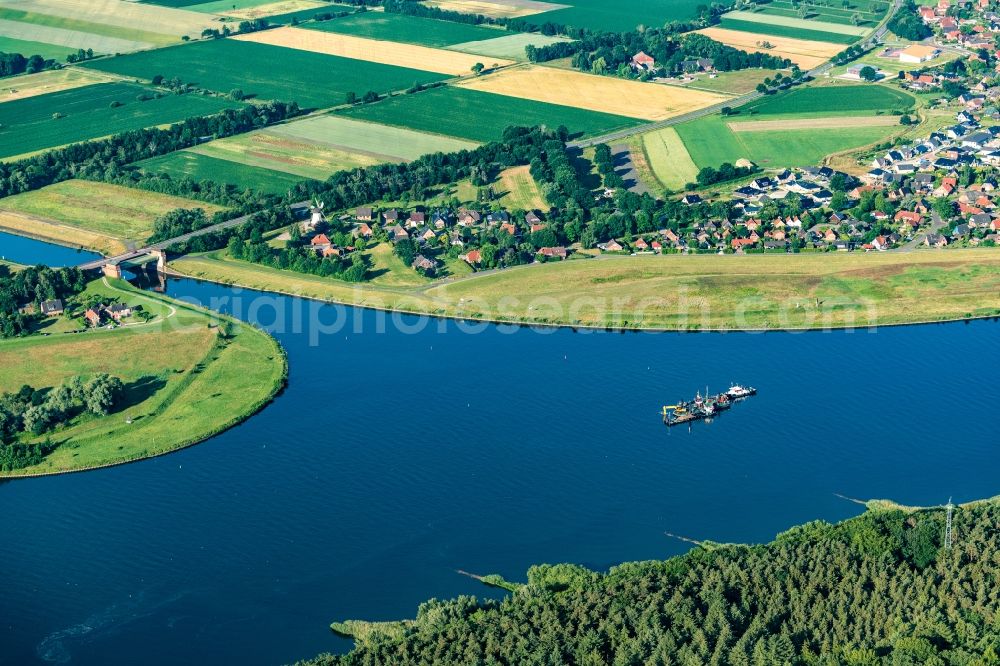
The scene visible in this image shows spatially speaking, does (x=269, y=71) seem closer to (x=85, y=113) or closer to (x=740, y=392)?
(x=85, y=113)

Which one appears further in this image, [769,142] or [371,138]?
[769,142]

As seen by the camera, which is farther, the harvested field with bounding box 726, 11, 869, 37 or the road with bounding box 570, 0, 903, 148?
the harvested field with bounding box 726, 11, 869, 37

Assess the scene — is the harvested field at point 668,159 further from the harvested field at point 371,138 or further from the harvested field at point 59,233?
the harvested field at point 59,233

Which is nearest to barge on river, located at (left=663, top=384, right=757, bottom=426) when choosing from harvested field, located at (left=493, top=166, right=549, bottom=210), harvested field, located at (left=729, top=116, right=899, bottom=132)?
harvested field, located at (left=493, top=166, right=549, bottom=210)

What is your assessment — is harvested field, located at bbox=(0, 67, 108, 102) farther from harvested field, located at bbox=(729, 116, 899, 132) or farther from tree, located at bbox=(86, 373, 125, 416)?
tree, located at bbox=(86, 373, 125, 416)

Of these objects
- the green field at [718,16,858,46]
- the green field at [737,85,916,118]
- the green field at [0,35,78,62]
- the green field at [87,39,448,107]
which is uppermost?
the green field at [718,16,858,46]

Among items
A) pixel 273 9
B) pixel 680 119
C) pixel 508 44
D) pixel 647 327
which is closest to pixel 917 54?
pixel 680 119
